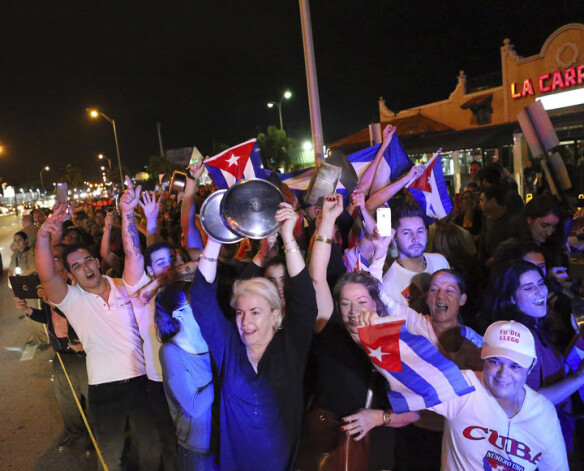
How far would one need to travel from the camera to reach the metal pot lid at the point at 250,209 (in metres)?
2.48

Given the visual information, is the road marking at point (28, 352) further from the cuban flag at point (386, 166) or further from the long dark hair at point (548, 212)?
the long dark hair at point (548, 212)

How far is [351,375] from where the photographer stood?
265 centimetres

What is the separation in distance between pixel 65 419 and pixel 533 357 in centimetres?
412

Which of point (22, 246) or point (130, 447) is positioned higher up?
point (22, 246)

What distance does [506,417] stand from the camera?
2.18m

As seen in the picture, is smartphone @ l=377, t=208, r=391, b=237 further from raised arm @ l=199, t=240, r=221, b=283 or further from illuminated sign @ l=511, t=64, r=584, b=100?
illuminated sign @ l=511, t=64, r=584, b=100

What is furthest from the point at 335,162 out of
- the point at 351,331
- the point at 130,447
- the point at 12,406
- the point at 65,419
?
the point at 12,406

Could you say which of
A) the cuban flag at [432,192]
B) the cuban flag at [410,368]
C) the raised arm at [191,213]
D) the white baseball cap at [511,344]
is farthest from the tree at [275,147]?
the white baseball cap at [511,344]

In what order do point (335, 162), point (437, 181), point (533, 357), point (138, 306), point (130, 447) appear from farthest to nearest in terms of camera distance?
point (437, 181)
point (335, 162)
point (130, 447)
point (138, 306)
point (533, 357)

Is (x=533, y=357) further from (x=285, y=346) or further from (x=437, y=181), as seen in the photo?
(x=437, y=181)

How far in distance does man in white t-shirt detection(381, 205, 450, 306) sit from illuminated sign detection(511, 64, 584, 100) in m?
18.0

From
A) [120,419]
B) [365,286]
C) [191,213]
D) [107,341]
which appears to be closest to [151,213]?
[191,213]

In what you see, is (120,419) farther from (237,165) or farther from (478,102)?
(478,102)

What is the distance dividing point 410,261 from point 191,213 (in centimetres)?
214
